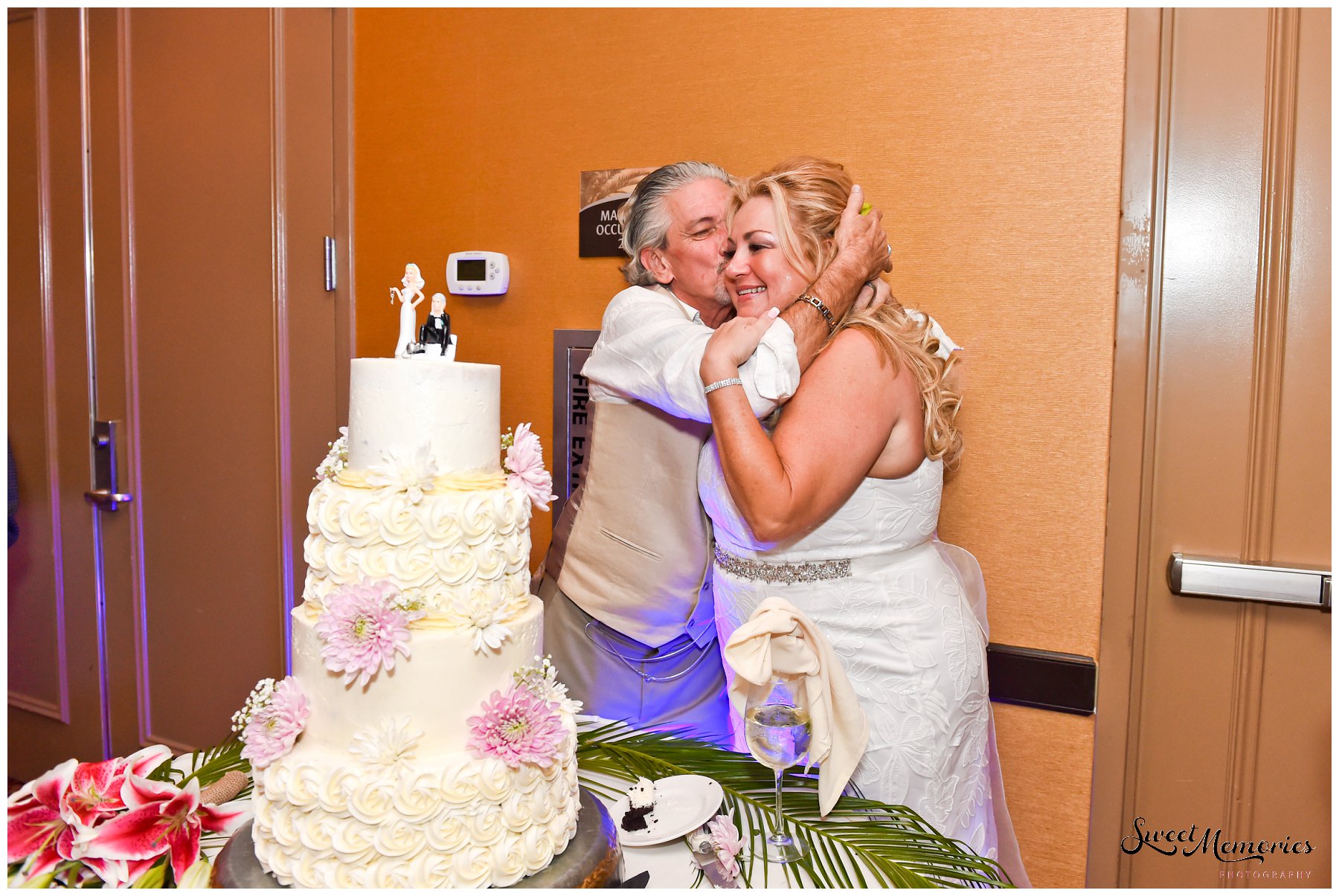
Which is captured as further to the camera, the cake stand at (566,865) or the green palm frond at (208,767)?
the green palm frond at (208,767)

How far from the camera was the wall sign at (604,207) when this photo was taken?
7.77ft

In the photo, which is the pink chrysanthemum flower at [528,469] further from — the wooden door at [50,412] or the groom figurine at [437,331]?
the wooden door at [50,412]

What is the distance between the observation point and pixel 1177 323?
1972mm

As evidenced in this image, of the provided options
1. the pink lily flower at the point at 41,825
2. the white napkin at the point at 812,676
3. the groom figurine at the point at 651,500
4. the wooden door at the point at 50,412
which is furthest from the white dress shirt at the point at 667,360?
the wooden door at the point at 50,412

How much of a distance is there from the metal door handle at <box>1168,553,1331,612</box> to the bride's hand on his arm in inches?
46.3

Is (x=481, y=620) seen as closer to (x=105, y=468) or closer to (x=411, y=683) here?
(x=411, y=683)

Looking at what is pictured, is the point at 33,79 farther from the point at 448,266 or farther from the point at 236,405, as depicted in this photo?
the point at 448,266

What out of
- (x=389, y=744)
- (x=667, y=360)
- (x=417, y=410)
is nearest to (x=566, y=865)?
(x=389, y=744)

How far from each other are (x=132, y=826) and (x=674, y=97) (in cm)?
202

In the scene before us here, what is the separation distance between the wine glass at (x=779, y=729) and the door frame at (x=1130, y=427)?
1.14 metres

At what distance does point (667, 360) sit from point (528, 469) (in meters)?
0.66

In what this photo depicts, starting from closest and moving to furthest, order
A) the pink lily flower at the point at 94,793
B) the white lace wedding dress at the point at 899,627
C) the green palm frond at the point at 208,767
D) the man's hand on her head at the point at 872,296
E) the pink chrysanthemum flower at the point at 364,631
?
the pink chrysanthemum flower at the point at 364,631 → the pink lily flower at the point at 94,793 → the green palm frond at the point at 208,767 → the white lace wedding dress at the point at 899,627 → the man's hand on her head at the point at 872,296

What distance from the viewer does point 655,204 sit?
213cm

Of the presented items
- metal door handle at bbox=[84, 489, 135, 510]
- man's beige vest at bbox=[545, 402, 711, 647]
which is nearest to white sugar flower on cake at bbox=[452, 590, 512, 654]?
man's beige vest at bbox=[545, 402, 711, 647]
